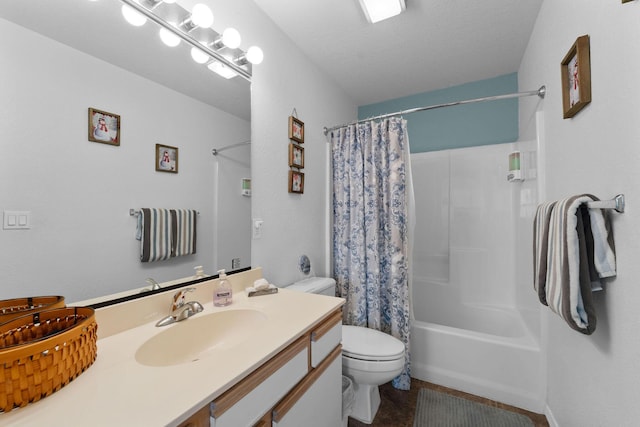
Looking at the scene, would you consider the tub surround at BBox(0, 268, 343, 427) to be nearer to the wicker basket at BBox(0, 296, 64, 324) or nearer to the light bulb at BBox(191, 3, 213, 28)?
the wicker basket at BBox(0, 296, 64, 324)

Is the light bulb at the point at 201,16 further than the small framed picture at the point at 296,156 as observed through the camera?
No

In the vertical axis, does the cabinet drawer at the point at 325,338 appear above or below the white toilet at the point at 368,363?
above

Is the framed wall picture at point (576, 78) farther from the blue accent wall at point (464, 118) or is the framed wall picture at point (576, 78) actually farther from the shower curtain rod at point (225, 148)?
the shower curtain rod at point (225, 148)

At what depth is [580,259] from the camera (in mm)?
885

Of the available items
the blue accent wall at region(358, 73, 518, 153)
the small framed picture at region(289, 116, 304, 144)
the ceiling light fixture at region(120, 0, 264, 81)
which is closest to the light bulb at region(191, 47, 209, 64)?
the ceiling light fixture at region(120, 0, 264, 81)

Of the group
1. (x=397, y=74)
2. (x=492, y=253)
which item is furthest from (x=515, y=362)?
(x=397, y=74)

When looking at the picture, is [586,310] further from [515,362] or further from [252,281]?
[252,281]

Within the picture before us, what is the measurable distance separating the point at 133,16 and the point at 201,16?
27 centimetres

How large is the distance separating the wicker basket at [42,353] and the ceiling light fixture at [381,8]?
6.17 feet

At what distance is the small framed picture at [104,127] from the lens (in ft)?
2.83

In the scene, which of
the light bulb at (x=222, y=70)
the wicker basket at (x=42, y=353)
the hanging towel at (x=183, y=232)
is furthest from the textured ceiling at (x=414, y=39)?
the wicker basket at (x=42, y=353)

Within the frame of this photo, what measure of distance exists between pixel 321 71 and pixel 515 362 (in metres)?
2.52

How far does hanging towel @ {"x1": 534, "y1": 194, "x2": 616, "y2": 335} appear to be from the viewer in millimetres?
872

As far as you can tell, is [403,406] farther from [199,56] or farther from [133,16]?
[133,16]
